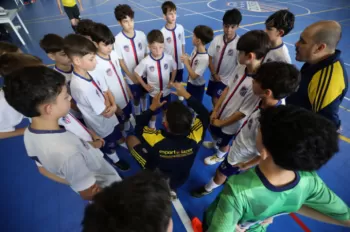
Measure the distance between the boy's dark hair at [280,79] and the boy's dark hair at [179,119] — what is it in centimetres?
76

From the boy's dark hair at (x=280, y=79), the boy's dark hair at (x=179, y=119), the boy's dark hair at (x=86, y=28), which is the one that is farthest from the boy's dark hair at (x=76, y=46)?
the boy's dark hair at (x=280, y=79)

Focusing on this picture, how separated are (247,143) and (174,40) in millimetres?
2570

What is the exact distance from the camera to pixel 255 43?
6.40 feet

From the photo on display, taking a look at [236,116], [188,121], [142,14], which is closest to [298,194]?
[188,121]

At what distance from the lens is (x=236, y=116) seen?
2.14m

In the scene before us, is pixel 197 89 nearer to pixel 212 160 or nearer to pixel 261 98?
pixel 212 160

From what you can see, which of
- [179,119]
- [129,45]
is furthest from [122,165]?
[129,45]

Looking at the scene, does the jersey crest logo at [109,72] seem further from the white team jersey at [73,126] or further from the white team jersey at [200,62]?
the white team jersey at [200,62]

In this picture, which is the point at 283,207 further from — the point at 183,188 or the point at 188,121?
the point at 183,188

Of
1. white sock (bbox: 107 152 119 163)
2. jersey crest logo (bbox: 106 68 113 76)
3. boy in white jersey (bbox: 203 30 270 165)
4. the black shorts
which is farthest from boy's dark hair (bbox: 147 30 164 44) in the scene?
the black shorts

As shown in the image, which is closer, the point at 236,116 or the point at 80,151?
the point at 80,151

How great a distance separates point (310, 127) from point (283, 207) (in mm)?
562

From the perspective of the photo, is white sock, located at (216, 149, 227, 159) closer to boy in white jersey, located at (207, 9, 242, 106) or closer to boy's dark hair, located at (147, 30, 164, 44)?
boy in white jersey, located at (207, 9, 242, 106)

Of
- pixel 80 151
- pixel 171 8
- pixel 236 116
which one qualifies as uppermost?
pixel 171 8
